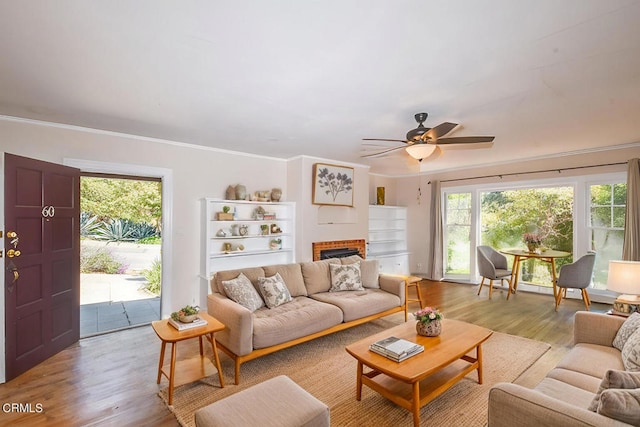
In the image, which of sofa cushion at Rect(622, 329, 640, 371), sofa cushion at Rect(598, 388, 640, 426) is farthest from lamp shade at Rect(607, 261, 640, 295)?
sofa cushion at Rect(598, 388, 640, 426)

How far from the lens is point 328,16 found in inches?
65.9

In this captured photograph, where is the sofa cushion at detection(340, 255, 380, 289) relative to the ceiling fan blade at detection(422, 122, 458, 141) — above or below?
below

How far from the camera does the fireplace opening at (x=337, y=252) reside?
18.3ft

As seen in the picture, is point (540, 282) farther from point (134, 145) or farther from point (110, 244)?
point (110, 244)

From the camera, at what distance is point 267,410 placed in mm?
1612

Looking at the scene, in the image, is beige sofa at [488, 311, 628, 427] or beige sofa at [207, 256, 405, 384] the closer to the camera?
beige sofa at [488, 311, 628, 427]

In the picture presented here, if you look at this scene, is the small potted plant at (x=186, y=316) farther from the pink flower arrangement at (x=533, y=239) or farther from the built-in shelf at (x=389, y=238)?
the pink flower arrangement at (x=533, y=239)

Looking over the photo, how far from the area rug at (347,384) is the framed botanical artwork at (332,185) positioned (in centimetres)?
258

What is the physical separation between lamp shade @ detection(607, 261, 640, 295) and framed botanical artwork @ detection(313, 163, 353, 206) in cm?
379

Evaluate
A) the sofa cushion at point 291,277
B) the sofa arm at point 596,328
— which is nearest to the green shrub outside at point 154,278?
the sofa cushion at point 291,277

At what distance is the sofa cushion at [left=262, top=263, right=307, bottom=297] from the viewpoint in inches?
149

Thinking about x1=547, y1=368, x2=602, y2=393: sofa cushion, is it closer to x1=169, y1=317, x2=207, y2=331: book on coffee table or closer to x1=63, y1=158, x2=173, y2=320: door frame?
x1=169, y1=317, x2=207, y2=331: book on coffee table

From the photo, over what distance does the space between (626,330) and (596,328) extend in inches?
8.4

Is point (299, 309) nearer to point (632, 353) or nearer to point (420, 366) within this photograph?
point (420, 366)
